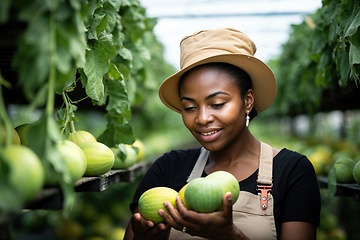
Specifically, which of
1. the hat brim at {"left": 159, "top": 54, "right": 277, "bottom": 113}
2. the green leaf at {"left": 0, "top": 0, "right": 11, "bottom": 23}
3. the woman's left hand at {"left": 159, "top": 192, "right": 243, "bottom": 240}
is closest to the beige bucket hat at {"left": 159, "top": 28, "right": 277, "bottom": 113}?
the hat brim at {"left": 159, "top": 54, "right": 277, "bottom": 113}

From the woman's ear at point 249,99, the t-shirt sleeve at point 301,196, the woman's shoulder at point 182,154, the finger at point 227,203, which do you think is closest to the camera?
the finger at point 227,203

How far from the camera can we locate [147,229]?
6.81ft

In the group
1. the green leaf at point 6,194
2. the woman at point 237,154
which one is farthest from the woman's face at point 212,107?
the green leaf at point 6,194

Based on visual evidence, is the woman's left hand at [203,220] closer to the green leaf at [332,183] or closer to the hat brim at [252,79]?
the hat brim at [252,79]

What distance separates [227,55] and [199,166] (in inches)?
25.0

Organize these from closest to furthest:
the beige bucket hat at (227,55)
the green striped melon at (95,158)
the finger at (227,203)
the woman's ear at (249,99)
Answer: the finger at (227,203), the green striped melon at (95,158), the beige bucket hat at (227,55), the woman's ear at (249,99)

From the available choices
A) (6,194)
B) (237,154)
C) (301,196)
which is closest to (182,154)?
(237,154)

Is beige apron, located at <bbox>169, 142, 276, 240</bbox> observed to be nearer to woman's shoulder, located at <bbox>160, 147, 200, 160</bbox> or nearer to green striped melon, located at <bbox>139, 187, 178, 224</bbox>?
green striped melon, located at <bbox>139, 187, 178, 224</bbox>

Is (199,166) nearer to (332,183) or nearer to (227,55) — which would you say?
(227,55)

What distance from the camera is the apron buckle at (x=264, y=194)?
230 cm

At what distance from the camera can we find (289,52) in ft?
18.7

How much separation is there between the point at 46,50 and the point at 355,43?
1561 mm

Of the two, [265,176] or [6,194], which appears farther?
[265,176]

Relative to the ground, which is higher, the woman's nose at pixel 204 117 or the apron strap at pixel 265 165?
the woman's nose at pixel 204 117
